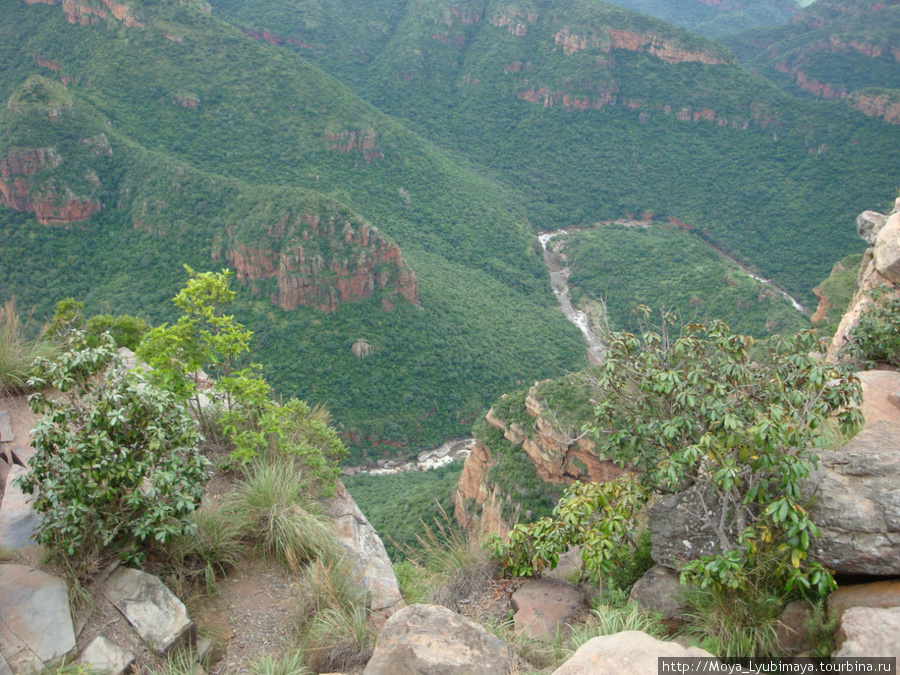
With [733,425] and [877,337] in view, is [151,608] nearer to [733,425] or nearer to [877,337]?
[733,425]

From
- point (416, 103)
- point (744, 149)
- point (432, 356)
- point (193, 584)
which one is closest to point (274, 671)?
point (193, 584)

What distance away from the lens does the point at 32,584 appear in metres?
5.66

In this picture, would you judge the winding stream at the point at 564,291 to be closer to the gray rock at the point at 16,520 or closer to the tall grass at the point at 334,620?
the tall grass at the point at 334,620

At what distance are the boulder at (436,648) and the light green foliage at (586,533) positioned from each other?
154cm

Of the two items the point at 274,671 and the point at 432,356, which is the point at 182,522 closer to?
the point at 274,671

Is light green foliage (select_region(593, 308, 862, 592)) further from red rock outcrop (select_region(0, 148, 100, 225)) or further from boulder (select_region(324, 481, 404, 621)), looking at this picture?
red rock outcrop (select_region(0, 148, 100, 225))

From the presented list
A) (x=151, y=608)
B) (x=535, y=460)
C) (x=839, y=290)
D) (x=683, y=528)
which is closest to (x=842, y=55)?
(x=839, y=290)

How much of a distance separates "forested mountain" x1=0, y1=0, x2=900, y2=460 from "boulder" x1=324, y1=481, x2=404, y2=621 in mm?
33591

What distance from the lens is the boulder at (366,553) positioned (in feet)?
23.6

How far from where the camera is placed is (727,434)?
227 inches

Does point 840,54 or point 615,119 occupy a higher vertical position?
point 840,54

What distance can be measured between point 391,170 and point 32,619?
72649mm

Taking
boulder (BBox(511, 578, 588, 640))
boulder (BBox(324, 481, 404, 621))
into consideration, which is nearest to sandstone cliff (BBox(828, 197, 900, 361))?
boulder (BBox(511, 578, 588, 640))

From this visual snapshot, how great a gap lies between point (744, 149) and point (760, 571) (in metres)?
103
